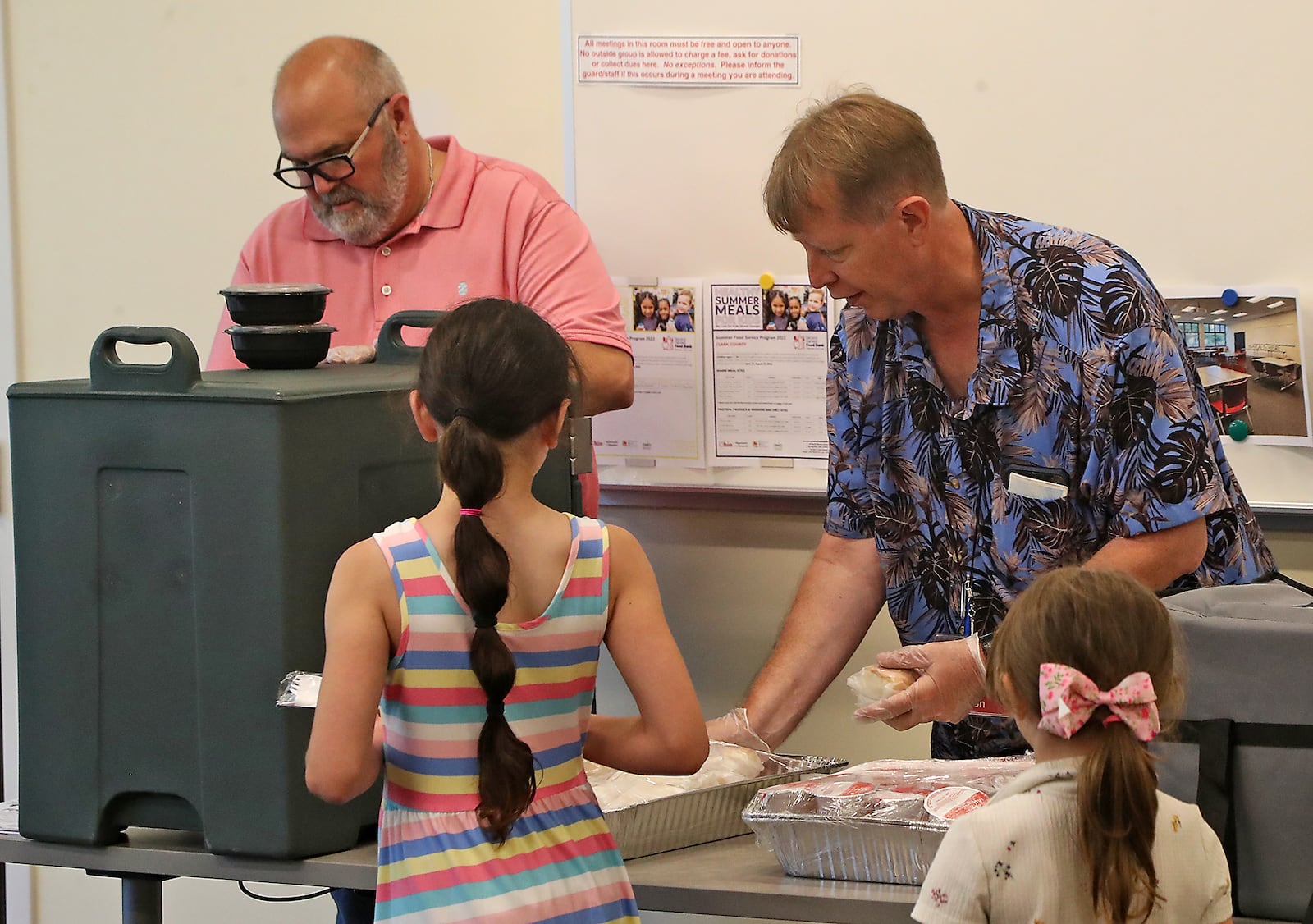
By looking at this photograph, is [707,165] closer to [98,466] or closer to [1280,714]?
[98,466]

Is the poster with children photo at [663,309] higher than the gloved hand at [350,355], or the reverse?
the poster with children photo at [663,309]

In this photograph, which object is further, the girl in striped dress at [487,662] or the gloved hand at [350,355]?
the gloved hand at [350,355]

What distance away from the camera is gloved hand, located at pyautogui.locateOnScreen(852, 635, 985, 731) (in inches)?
60.1

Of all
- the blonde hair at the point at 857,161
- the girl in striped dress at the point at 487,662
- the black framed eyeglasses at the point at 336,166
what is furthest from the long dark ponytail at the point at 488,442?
the black framed eyeglasses at the point at 336,166

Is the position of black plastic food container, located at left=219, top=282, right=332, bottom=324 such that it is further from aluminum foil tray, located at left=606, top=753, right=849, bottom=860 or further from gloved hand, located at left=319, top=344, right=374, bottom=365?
aluminum foil tray, located at left=606, top=753, right=849, bottom=860

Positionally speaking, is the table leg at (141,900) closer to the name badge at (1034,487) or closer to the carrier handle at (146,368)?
the carrier handle at (146,368)

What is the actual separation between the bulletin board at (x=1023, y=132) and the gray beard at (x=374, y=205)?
1.21ft

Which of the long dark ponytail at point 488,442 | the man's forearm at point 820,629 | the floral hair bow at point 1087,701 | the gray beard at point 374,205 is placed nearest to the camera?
the floral hair bow at point 1087,701

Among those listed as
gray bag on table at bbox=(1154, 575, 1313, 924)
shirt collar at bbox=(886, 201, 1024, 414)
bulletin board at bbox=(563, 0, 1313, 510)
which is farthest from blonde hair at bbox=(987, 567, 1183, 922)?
bulletin board at bbox=(563, 0, 1313, 510)

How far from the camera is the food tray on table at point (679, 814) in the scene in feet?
4.88

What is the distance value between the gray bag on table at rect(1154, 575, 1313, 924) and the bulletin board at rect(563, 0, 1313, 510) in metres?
0.95

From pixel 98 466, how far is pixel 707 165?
4.10 feet

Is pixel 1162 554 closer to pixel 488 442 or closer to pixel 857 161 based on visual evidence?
pixel 857 161

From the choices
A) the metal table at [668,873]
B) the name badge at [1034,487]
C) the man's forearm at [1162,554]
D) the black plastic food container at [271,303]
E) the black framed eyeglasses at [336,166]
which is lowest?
the metal table at [668,873]
